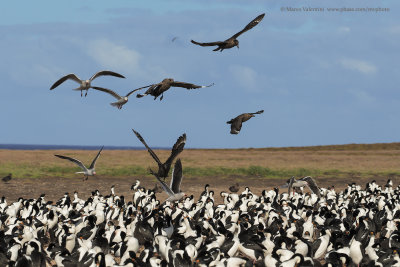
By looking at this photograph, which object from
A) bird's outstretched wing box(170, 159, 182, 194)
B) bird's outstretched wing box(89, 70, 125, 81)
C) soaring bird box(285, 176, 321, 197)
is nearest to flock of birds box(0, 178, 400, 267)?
bird's outstretched wing box(170, 159, 182, 194)

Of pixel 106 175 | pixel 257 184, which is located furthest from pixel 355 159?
pixel 106 175

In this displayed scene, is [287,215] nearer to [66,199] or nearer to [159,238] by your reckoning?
[159,238]

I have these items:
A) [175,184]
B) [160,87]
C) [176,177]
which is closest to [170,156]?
[160,87]

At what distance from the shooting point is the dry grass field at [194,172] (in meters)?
40.0

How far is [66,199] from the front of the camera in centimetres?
2702

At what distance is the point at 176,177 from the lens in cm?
2156

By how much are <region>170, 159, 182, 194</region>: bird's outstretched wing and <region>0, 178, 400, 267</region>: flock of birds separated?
1.5 inches

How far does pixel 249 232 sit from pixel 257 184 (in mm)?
25354

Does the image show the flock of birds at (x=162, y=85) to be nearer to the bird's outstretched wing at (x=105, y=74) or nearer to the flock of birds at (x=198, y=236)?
the bird's outstretched wing at (x=105, y=74)

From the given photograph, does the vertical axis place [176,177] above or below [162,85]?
below

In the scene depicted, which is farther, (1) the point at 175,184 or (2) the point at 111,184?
(2) the point at 111,184

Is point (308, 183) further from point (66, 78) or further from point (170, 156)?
point (66, 78)

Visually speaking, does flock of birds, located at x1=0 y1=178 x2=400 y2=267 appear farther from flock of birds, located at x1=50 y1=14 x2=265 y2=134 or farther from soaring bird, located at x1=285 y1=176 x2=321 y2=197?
flock of birds, located at x1=50 y1=14 x2=265 y2=134

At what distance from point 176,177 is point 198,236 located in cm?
408
